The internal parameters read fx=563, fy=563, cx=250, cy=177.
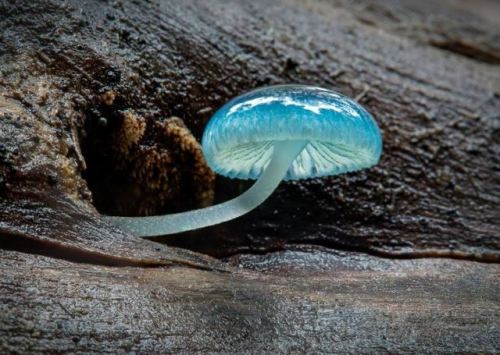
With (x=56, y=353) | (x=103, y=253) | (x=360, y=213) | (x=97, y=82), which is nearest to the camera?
(x=56, y=353)

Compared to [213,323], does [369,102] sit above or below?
Result: above

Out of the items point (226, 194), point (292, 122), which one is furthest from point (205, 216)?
point (292, 122)

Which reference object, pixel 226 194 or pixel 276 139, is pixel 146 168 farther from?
pixel 276 139

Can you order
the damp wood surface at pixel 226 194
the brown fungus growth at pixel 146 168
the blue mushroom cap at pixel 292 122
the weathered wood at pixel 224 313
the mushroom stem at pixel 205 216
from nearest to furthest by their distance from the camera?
the weathered wood at pixel 224 313
the damp wood surface at pixel 226 194
the blue mushroom cap at pixel 292 122
the mushroom stem at pixel 205 216
the brown fungus growth at pixel 146 168

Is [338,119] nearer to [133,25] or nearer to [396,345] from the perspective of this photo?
[396,345]

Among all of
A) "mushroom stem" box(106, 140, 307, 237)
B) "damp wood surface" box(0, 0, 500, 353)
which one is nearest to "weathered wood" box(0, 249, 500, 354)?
"damp wood surface" box(0, 0, 500, 353)

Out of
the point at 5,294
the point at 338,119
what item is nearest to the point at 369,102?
the point at 338,119

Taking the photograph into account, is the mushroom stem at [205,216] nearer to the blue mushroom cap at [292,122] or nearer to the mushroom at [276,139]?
the mushroom at [276,139]

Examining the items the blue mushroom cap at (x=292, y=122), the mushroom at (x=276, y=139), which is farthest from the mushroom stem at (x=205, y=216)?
the blue mushroom cap at (x=292, y=122)
